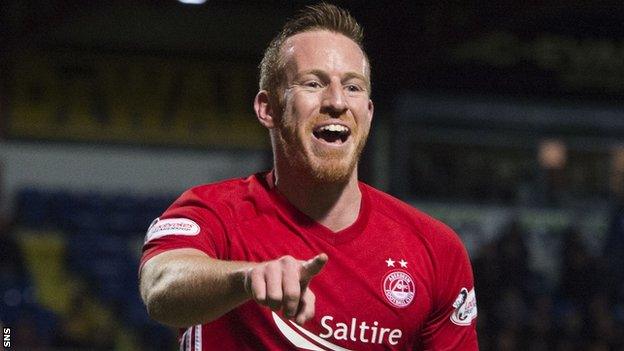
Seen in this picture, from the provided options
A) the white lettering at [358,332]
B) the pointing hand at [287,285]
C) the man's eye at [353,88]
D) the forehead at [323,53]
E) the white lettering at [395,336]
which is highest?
the forehead at [323,53]

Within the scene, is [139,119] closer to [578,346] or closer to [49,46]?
[49,46]

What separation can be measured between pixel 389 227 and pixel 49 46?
10787mm

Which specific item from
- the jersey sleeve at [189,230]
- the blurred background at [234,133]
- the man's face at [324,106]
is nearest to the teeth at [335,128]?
the man's face at [324,106]

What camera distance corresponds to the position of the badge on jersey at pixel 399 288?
3.07 meters

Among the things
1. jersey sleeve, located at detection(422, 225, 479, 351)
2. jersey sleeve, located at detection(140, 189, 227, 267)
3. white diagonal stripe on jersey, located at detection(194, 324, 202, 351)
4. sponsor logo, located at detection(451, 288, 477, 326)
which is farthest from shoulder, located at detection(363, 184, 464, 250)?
white diagonal stripe on jersey, located at detection(194, 324, 202, 351)

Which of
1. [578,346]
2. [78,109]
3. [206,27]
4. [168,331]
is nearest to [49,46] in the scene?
[78,109]

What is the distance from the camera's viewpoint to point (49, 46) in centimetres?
1345

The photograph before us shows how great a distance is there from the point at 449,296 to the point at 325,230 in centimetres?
36

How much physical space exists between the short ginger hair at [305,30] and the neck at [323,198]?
242 millimetres

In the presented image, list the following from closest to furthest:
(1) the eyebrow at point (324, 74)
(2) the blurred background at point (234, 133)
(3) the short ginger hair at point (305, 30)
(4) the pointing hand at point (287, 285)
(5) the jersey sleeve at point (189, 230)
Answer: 1. (4) the pointing hand at point (287, 285)
2. (5) the jersey sleeve at point (189, 230)
3. (1) the eyebrow at point (324, 74)
4. (3) the short ginger hair at point (305, 30)
5. (2) the blurred background at point (234, 133)

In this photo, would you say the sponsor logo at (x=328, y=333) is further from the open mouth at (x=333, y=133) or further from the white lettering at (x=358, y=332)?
the open mouth at (x=333, y=133)

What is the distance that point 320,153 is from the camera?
3.08 m

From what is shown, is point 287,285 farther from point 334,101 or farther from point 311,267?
point 334,101

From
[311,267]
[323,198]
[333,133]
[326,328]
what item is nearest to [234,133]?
[323,198]
